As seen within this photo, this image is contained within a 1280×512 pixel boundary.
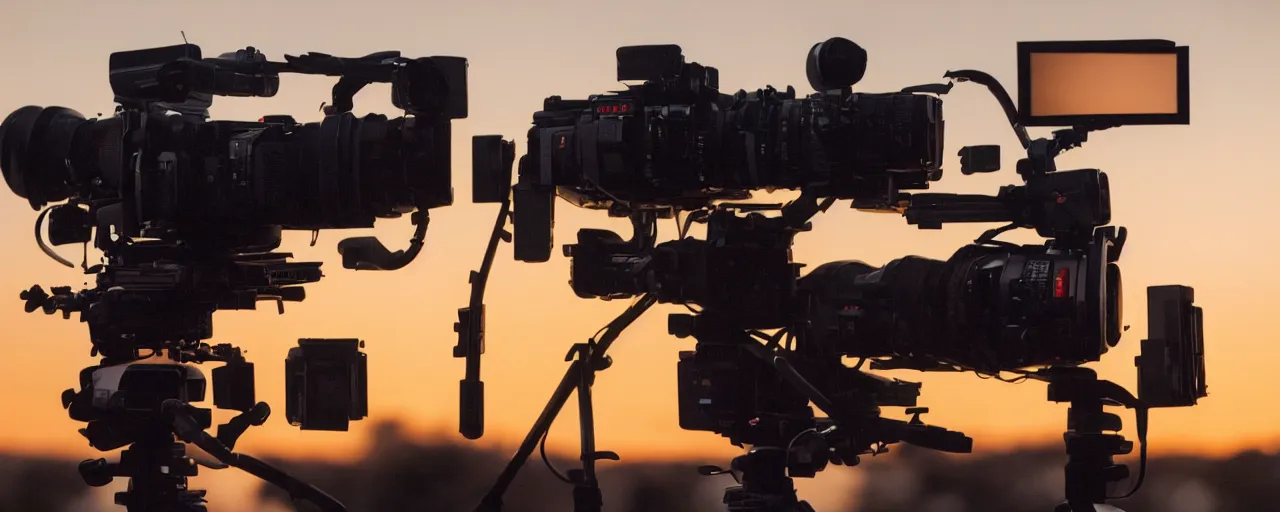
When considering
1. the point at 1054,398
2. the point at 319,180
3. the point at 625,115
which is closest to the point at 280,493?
the point at 319,180

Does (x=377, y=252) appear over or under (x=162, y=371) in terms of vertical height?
over

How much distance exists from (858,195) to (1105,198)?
69 centimetres

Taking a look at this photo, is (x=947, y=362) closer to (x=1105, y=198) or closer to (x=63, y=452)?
(x=1105, y=198)

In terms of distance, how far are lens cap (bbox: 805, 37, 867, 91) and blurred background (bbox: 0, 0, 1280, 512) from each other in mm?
1328

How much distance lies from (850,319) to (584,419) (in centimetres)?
90

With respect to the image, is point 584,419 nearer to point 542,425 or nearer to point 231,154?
point 542,425

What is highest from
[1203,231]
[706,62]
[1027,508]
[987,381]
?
[706,62]

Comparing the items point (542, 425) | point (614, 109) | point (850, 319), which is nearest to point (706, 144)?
point (614, 109)

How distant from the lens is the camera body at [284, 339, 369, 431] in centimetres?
537

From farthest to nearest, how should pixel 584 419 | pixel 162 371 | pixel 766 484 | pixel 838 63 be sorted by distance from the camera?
pixel 584 419 → pixel 162 371 → pixel 766 484 → pixel 838 63

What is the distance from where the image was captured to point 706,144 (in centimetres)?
500

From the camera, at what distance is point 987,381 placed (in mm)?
6453

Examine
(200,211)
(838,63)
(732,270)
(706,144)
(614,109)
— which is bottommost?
(732,270)

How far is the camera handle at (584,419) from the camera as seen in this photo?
546 centimetres
